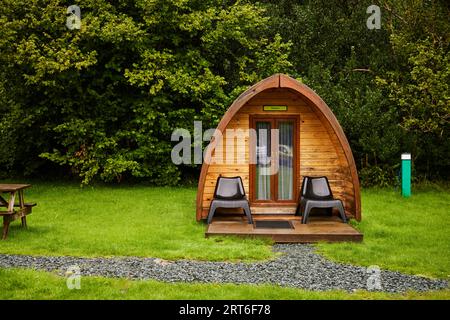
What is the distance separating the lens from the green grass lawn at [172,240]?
259 inches

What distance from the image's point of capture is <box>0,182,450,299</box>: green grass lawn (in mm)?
6574

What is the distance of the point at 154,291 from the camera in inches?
257

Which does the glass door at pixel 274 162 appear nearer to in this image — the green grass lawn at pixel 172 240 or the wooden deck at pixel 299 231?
the wooden deck at pixel 299 231

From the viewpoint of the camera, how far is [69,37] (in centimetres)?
1584

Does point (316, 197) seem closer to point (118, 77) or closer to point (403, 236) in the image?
point (403, 236)

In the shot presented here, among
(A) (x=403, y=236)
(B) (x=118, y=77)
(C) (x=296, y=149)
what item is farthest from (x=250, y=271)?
(B) (x=118, y=77)

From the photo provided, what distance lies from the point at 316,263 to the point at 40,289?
3.90 meters

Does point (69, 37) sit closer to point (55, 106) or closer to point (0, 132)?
point (55, 106)

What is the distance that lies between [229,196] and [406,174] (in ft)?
20.1

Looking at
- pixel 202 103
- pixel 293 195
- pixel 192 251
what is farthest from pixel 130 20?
pixel 192 251
